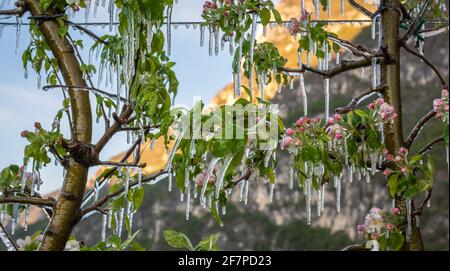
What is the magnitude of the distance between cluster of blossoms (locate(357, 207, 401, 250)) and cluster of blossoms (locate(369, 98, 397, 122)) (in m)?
0.23

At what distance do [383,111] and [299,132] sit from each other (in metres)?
0.25

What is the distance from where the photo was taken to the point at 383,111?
1.30 meters

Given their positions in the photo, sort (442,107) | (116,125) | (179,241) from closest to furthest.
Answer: (179,241) → (442,107) → (116,125)

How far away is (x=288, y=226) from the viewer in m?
16.3

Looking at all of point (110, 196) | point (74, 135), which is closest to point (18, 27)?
point (74, 135)

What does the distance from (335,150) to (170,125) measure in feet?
1.39

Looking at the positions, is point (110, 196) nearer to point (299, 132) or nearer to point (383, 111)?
point (299, 132)

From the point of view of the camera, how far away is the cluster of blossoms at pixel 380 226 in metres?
1.34

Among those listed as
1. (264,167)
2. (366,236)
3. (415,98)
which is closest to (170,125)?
(264,167)

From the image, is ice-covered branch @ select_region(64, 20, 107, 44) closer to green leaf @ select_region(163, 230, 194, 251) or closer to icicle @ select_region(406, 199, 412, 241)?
green leaf @ select_region(163, 230, 194, 251)

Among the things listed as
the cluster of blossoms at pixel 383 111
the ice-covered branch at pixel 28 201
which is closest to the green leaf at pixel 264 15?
the cluster of blossoms at pixel 383 111

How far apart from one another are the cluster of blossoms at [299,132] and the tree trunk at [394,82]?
0.28 m

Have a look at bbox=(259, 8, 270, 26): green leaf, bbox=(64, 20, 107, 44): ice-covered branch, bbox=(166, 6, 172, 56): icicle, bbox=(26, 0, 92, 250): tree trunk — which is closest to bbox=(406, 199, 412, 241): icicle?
bbox=(259, 8, 270, 26): green leaf

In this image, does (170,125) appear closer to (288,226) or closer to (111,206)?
(111,206)
